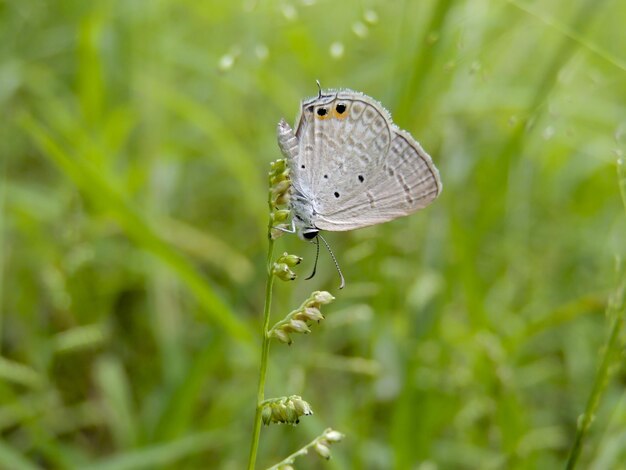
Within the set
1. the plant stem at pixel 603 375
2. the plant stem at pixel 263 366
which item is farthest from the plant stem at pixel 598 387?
the plant stem at pixel 263 366

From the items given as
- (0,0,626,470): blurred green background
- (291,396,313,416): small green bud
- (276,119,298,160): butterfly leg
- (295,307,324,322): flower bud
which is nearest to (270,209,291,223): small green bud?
(295,307,324,322): flower bud

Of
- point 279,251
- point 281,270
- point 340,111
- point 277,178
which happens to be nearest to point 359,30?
point 340,111

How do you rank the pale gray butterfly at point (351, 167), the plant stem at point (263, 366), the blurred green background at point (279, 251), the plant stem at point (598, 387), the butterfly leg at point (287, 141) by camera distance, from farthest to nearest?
the blurred green background at point (279, 251) < the pale gray butterfly at point (351, 167) < the butterfly leg at point (287, 141) < the plant stem at point (598, 387) < the plant stem at point (263, 366)

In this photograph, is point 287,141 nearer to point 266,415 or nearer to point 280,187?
point 280,187

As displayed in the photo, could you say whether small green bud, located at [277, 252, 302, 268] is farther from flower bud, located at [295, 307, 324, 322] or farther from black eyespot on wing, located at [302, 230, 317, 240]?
black eyespot on wing, located at [302, 230, 317, 240]

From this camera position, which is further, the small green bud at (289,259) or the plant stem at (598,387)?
the plant stem at (598,387)

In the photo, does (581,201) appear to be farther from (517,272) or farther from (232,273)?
(232,273)

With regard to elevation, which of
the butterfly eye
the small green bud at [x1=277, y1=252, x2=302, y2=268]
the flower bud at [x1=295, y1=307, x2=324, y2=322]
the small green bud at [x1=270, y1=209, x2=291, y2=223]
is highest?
the butterfly eye

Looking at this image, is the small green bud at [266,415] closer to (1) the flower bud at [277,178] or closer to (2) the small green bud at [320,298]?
(2) the small green bud at [320,298]
